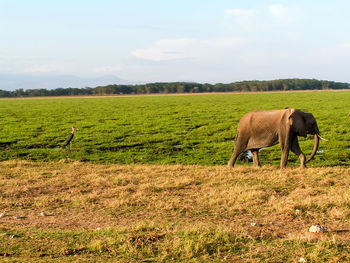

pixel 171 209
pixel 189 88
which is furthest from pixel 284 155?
pixel 189 88

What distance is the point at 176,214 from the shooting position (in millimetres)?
9211

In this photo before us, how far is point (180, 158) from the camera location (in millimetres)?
18156

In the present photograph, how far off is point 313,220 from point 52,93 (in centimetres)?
18295

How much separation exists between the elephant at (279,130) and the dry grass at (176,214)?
865 millimetres

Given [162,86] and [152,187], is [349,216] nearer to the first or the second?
[152,187]

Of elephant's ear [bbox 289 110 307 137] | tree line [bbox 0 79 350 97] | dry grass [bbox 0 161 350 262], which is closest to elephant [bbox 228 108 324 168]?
elephant's ear [bbox 289 110 307 137]

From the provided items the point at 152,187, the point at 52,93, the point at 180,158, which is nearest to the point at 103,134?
the point at 180,158

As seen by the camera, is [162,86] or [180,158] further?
[162,86]

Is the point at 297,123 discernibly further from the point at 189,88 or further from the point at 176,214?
the point at 189,88

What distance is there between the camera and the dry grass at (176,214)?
6840mm

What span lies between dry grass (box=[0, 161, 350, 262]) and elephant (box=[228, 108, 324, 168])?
87 cm

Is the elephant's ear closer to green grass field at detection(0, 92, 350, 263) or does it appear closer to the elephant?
the elephant

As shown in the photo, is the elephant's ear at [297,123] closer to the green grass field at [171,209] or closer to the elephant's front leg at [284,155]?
the elephant's front leg at [284,155]

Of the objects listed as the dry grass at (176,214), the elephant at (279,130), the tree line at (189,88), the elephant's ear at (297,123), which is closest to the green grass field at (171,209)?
the dry grass at (176,214)
